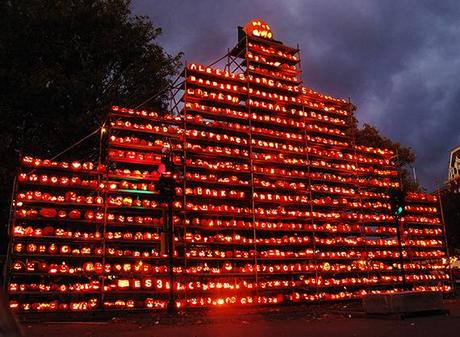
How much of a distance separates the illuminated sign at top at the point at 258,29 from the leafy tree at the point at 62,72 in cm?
510

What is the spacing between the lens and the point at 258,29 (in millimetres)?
24078

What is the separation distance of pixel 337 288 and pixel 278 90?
10078mm

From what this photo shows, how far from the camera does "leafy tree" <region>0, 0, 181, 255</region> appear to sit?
2053 centimetres

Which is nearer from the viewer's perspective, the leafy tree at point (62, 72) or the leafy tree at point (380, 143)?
the leafy tree at point (62, 72)

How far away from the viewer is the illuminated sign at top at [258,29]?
23.8 metres

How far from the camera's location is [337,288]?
72.1ft

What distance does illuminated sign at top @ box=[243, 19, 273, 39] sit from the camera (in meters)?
23.8

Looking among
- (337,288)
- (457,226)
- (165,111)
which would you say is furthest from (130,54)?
(457,226)

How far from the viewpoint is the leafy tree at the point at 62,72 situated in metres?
20.5

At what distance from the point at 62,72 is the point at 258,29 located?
10.1 m

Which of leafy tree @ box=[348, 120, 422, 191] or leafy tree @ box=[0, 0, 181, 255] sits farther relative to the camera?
leafy tree @ box=[348, 120, 422, 191]

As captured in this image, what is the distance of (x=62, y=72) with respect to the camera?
2217 cm

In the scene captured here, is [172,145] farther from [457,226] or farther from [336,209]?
[457,226]

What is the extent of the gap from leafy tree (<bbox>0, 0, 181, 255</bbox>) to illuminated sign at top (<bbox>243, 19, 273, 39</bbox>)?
5.10 metres
